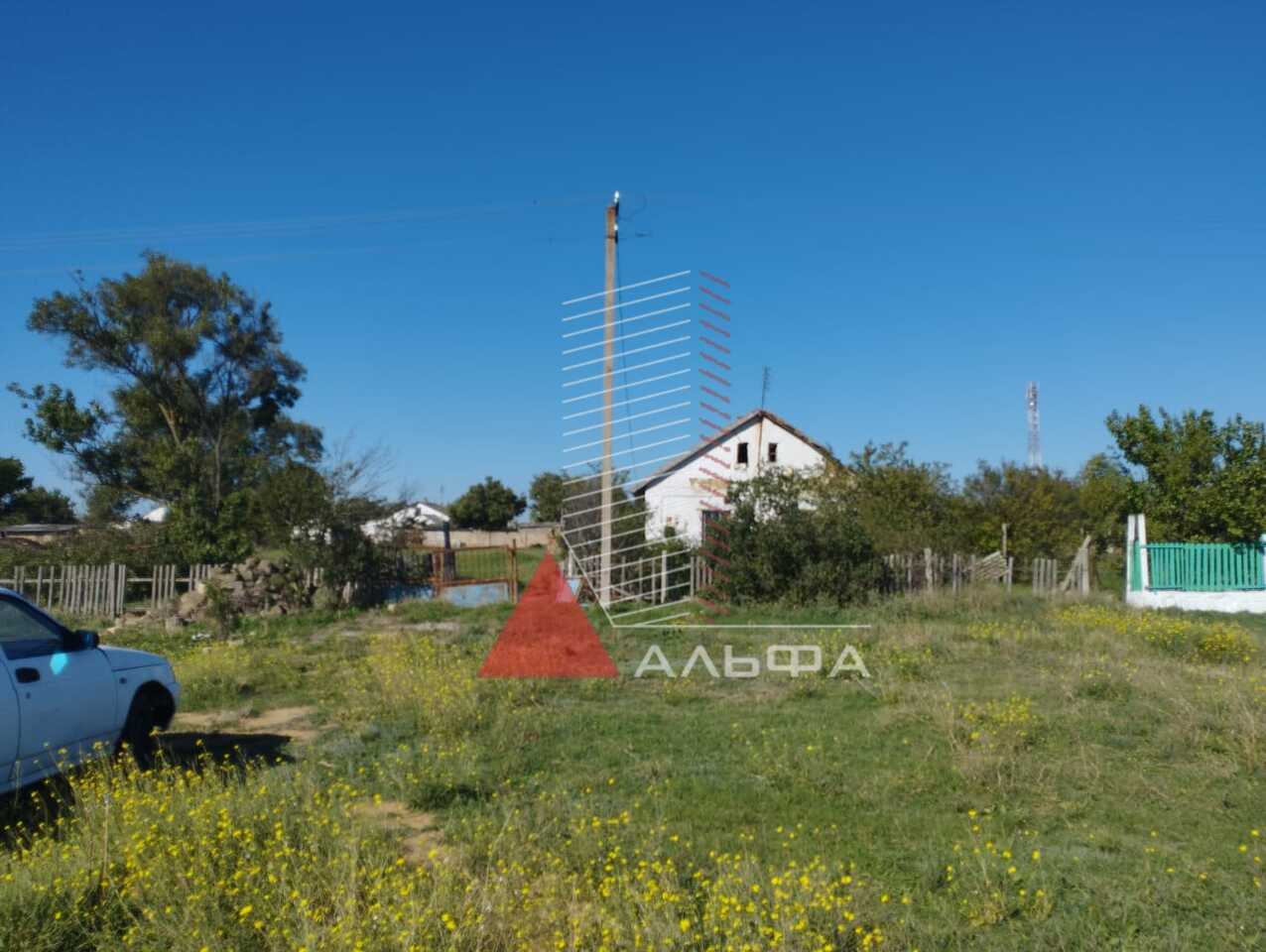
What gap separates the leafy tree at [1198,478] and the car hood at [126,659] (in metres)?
20.7

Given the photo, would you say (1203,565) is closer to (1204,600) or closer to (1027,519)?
(1204,600)

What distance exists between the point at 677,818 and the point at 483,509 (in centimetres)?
5943

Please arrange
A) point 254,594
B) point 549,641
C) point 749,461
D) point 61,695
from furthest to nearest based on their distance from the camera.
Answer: point 749,461 → point 254,594 → point 549,641 → point 61,695

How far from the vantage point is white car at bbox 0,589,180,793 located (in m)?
5.23

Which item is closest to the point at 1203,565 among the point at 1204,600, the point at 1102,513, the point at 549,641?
the point at 1204,600

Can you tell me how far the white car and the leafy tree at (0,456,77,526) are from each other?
4533 centimetres

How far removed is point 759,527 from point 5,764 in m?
12.7

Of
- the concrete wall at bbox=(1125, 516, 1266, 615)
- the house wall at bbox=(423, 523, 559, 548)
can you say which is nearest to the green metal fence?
the concrete wall at bbox=(1125, 516, 1266, 615)

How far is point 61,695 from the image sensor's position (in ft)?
18.5

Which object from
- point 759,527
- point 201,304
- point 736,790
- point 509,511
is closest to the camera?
point 736,790

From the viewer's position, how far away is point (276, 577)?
58.3 feet

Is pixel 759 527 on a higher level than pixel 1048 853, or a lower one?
higher

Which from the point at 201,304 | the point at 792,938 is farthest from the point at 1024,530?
the point at 201,304

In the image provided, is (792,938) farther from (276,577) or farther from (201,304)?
(201,304)
